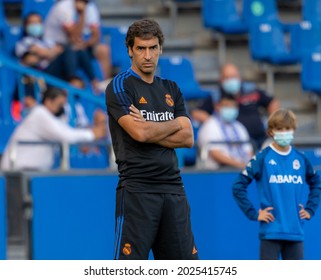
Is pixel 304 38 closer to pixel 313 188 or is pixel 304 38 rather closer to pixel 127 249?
pixel 313 188

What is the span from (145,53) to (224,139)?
445 centimetres

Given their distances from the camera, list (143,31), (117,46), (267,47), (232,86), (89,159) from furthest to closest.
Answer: (267,47), (117,46), (232,86), (89,159), (143,31)

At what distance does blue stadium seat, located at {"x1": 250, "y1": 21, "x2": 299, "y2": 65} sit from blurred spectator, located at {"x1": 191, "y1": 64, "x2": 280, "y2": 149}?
1232mm

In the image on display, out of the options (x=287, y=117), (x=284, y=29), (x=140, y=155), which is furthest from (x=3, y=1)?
(x=140, y=155)

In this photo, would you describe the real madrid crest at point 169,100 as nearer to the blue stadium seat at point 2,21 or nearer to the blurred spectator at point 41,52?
the blurred spectator at point 41,52

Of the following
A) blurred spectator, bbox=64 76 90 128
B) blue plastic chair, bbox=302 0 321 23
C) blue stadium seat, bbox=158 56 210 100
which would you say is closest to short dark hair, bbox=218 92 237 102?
blue stadium seat, bbox=158 56 210 100

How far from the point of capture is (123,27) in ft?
44.4

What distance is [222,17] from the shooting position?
13.5 metres

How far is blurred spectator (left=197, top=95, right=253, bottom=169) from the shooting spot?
921 centimetres

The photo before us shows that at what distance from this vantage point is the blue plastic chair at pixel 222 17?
13.4 meters

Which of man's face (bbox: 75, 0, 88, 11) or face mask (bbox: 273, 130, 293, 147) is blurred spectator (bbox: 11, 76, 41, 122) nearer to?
man's face (bbox: 75, 0, 88, 11)

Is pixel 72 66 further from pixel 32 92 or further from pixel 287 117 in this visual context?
pixel 287 117

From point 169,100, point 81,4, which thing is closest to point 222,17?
point 81,4

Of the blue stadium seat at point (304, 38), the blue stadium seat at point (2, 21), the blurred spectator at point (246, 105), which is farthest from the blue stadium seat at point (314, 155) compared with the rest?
the blue stadium seat at point (2, 21)
